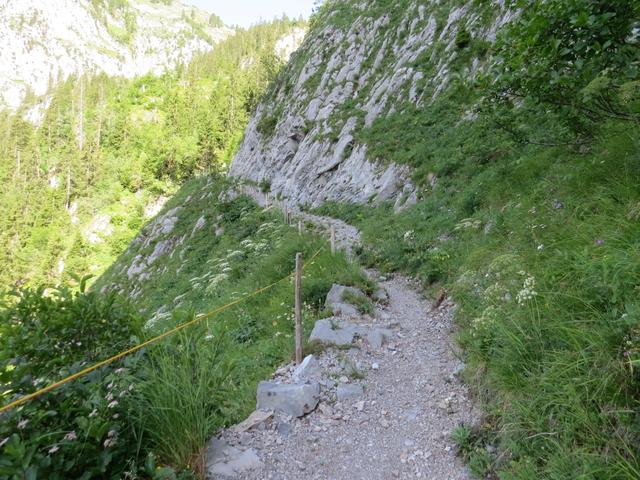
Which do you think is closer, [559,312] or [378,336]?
[559,312]

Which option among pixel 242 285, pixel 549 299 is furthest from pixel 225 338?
pixel 549 299

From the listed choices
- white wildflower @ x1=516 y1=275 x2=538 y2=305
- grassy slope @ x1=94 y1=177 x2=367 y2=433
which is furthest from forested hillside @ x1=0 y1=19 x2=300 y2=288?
white wildflower @ x1=516 y1=275 x2=538 y2=305

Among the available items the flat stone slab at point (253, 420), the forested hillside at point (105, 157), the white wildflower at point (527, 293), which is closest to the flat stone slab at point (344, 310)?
the flat stone slab at point (253, 420)

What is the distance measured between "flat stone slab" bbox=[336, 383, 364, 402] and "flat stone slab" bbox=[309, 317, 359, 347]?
0.88 metres

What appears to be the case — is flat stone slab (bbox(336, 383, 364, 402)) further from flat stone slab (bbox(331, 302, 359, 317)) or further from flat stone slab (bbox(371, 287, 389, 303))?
flat stone slab (bbox(371, 287, 389, 303))

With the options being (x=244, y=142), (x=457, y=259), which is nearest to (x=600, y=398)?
(x=457, y=259)

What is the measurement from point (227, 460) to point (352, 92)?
29.5 meters

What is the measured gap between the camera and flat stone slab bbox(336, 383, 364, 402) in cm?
459

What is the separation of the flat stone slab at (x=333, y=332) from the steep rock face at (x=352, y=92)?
988cm

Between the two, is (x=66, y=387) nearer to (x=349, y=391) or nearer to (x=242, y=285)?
(x=349, y=391)

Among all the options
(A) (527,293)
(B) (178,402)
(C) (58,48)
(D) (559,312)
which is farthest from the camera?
(C) (58,48)

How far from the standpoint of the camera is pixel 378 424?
13.5 feet

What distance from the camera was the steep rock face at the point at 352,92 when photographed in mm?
20109

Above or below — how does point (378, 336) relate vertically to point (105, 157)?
below
